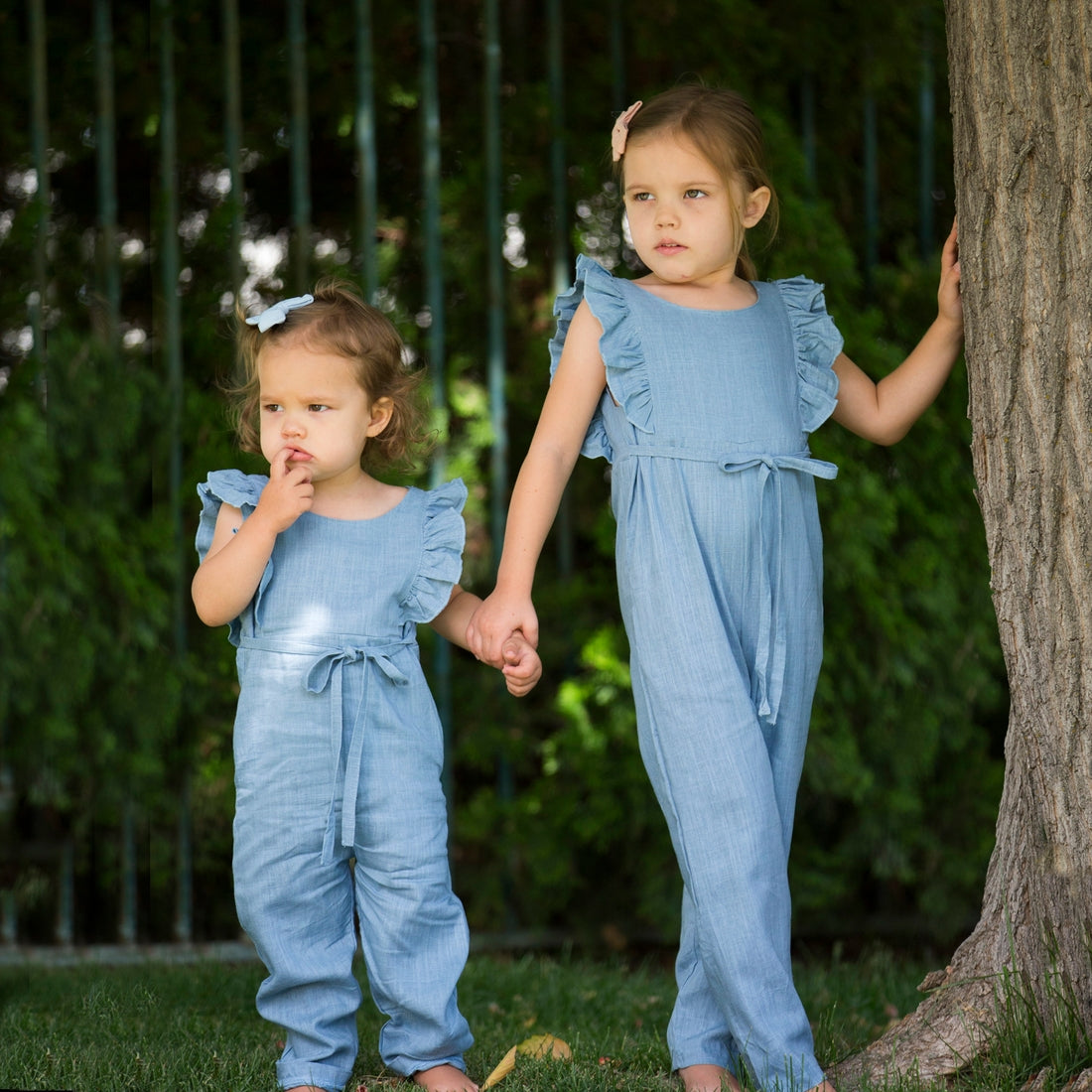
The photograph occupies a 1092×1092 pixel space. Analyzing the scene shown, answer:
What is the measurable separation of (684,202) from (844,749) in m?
1.77

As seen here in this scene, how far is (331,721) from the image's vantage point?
92.7 inches

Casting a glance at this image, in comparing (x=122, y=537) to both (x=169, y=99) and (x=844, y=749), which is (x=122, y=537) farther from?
(x=844, y=749)

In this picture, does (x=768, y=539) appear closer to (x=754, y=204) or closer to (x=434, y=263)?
(x=754, y=204)

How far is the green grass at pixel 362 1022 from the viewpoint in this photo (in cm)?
242

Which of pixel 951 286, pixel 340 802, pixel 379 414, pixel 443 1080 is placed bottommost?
pixel 443 1080

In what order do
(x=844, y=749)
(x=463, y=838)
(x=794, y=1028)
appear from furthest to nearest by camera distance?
(x=463, y=838) < (x=844, y=749) < (x=794, y=1028)

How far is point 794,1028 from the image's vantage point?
227 cm

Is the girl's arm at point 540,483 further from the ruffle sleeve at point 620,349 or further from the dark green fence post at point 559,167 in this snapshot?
the dark green fence post at point 559,167

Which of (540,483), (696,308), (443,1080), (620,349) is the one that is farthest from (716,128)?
(443,1080)

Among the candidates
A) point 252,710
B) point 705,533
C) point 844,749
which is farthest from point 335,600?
point 844,749

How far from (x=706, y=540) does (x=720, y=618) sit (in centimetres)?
14

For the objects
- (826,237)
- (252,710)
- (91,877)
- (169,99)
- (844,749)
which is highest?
(169,99)

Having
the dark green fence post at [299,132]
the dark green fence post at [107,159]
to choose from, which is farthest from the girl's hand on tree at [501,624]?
the dark green fence post at [107,159]

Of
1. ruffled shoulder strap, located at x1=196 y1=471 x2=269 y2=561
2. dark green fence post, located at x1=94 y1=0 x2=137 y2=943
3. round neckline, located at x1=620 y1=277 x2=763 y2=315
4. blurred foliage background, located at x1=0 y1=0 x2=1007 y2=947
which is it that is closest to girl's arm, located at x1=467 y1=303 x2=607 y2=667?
round neckline, located at x1=620 y1=277 x2=763 y2=315
